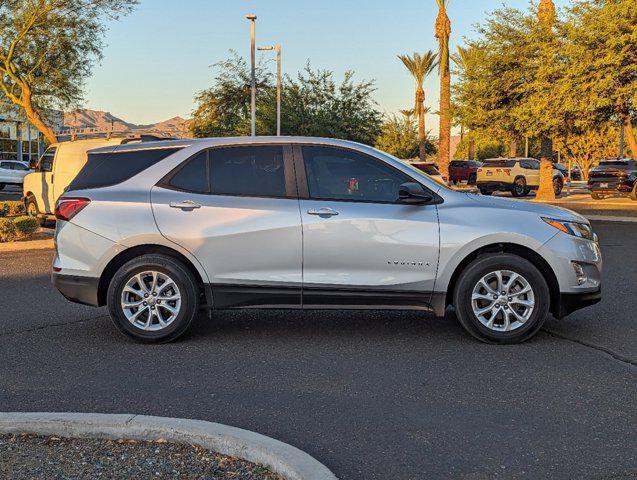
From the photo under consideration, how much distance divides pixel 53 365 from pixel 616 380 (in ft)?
14.1

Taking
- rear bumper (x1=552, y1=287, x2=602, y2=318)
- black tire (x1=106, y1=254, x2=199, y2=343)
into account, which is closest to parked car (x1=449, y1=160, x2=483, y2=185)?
rear bumper (x1=552, y1=287, x2=602, y2=318)

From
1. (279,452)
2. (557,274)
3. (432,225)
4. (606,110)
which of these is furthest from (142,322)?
(606,110)

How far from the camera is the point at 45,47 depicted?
2673 cm

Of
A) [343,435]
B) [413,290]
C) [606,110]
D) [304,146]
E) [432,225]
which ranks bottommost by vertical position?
[343,435]

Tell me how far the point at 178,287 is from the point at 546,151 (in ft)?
95.4

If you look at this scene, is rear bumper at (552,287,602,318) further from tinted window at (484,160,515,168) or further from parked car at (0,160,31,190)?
parked car at (0,160,31,190)

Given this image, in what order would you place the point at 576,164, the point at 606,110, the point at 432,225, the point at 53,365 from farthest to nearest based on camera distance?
the point at 576,164, the point at 606,110, the point at 432,225, the point at 53,365

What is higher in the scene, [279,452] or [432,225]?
[432,225]

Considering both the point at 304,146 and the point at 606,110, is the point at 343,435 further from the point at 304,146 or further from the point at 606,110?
the point at 606,110

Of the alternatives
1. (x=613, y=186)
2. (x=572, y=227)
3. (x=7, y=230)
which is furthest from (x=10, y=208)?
(x=613, y=186)

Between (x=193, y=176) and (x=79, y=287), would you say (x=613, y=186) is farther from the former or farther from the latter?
(x=79, y=287)

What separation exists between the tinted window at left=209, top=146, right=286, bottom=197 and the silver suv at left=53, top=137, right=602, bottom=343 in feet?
0.06

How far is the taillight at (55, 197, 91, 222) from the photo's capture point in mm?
6648

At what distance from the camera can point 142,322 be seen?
6586mm
